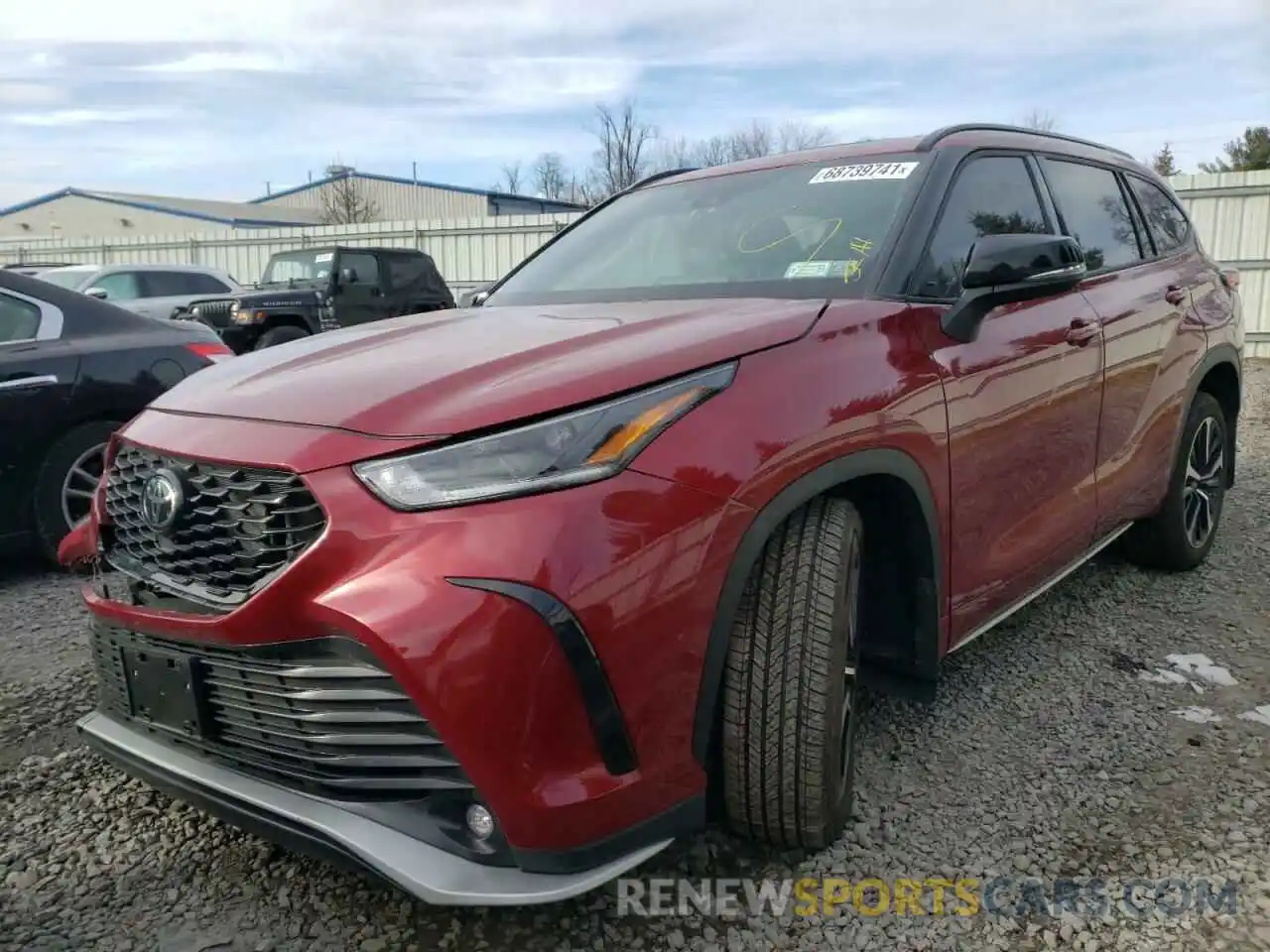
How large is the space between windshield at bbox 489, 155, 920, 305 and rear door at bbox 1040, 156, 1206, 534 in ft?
3.05

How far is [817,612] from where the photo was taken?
2.05 m

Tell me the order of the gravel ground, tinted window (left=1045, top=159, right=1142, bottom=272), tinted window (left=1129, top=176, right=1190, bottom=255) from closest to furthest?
the gravel ground
tinted window (left=1045, top=159, right=1142, bottom=272)
tinted window (left=1129, top=176, right=1190, bottom=255)

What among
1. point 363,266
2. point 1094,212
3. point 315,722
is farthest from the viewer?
point 363,266

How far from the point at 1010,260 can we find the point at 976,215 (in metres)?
0.57

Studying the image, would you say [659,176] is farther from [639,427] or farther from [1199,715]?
[1199,715]

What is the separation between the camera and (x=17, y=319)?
450 centimetres

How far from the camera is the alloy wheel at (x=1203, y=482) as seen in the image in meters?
4.23

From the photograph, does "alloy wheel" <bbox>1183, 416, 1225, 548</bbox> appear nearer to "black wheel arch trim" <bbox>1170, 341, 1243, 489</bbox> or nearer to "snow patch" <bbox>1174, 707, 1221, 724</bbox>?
"black wheel arch trim" <bbox>1170, 341, 1243, 489</bbox>

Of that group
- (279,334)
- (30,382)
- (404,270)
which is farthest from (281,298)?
(30,382)

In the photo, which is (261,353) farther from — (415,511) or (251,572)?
(415,511)

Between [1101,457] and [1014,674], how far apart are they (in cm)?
77

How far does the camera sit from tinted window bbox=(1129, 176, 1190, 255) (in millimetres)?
4062

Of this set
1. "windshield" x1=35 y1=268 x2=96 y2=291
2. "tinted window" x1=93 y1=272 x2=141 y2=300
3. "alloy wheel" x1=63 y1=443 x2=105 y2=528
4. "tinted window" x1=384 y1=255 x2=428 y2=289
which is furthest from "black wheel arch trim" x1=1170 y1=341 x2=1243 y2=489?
"tinted window" x1=93 y1=272 x2=141 y2=300

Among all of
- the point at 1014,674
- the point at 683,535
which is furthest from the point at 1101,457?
the point at 683,535
